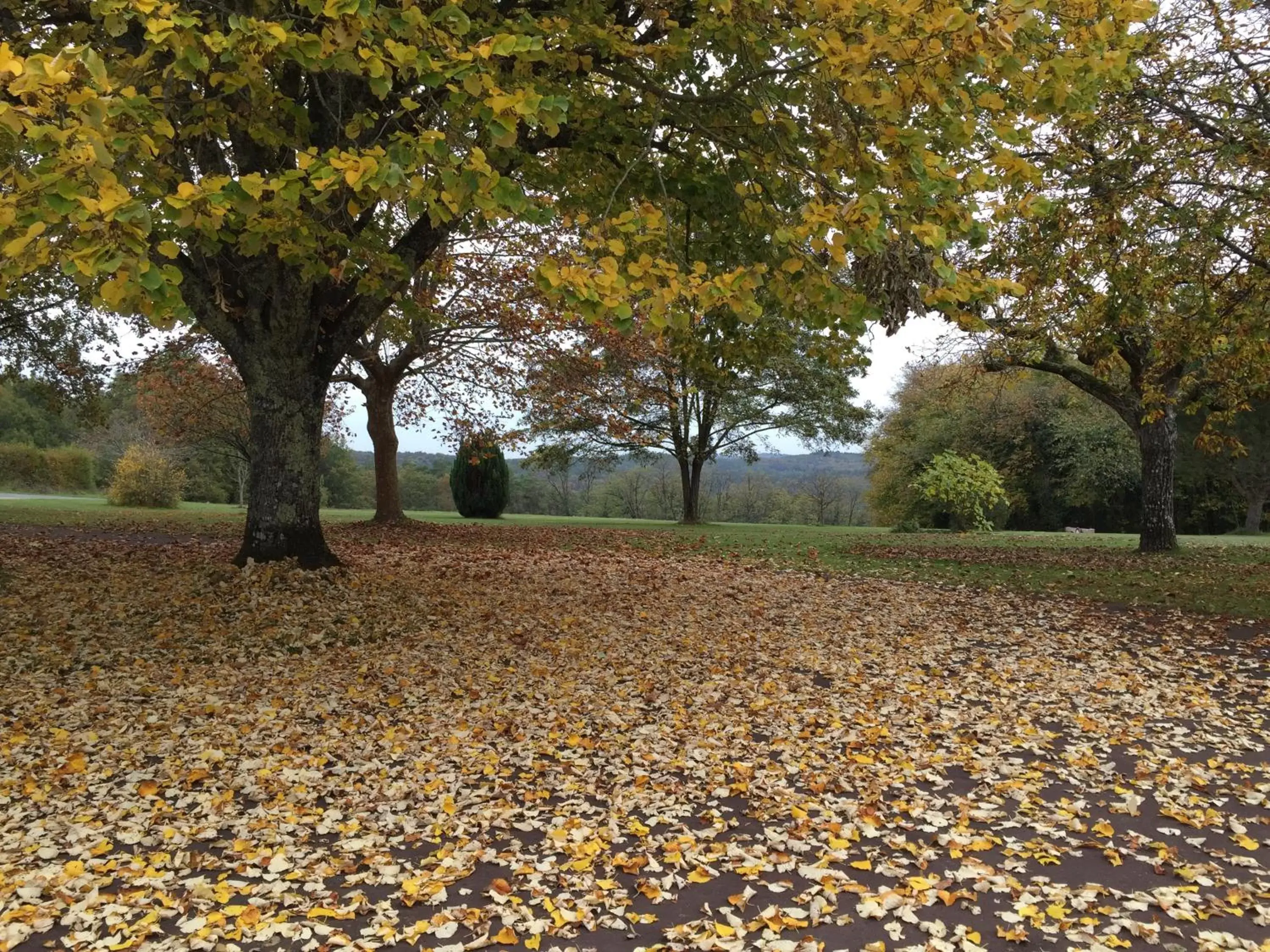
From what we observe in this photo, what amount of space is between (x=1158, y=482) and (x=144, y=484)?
25218 mm

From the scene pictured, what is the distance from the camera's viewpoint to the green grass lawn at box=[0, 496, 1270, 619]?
1028 cm

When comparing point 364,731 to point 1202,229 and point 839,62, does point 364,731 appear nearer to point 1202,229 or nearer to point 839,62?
point 839,62

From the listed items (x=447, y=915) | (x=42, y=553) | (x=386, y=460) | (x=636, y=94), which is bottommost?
(x=447, y=915)

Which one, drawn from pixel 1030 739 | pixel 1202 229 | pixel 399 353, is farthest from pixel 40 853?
pixel 399 353

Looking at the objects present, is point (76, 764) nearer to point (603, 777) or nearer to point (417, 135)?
point (603, 777)

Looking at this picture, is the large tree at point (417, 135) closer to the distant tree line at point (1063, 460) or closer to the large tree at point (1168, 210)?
the large tree at point (1168, 210)

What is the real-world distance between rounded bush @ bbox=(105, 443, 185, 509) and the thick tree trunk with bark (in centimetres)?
1557

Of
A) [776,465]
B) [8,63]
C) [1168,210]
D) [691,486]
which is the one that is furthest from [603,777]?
[776,465]

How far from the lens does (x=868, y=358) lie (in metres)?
7.56

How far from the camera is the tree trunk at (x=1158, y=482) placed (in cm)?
1366

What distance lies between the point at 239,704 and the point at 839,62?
5361 millimetres

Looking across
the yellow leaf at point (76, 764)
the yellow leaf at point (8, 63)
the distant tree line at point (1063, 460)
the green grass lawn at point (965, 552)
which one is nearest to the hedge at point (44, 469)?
the green grass lawn at point (965, 552)

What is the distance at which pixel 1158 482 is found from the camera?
1379cm

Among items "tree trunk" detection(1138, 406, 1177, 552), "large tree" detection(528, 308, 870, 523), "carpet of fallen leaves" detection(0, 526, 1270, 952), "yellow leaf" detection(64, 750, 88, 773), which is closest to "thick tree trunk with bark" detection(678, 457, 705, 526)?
"large tree" detection(528, 308, 870, 523)
